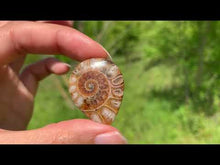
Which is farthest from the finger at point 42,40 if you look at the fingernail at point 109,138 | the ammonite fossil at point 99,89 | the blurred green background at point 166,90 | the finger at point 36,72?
the blurred green background at point 166,90

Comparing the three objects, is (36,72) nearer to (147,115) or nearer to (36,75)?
(36,75)

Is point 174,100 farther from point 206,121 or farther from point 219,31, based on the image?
point 219,31

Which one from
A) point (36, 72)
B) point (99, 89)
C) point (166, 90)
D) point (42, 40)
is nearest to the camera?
point (99, 89)

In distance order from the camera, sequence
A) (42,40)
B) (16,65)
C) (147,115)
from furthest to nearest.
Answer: (147,115)
(16,65)
(42,40)

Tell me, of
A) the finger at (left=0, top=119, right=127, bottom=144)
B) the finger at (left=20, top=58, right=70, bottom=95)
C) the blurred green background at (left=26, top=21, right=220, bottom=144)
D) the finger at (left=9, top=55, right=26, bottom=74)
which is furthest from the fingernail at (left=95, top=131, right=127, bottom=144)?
the blurred green background at (left=26, top=21, right=220, bottom=144)

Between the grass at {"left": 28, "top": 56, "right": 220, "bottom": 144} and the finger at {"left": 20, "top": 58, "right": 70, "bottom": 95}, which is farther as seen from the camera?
the grass at {"left": 28, "top": 56, "right": 220, "bottom": 144}

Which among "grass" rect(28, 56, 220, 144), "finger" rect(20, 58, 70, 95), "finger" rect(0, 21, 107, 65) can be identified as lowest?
"grass" rect(28, 56, 220, 144)

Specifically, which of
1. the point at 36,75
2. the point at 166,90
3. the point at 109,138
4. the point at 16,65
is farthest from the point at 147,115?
the point at 109,138

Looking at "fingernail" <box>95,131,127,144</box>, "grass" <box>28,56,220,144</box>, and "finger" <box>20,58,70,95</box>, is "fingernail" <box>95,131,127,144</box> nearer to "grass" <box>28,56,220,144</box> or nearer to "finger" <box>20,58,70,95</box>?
"finger" <box>20,58,70,95</box>
